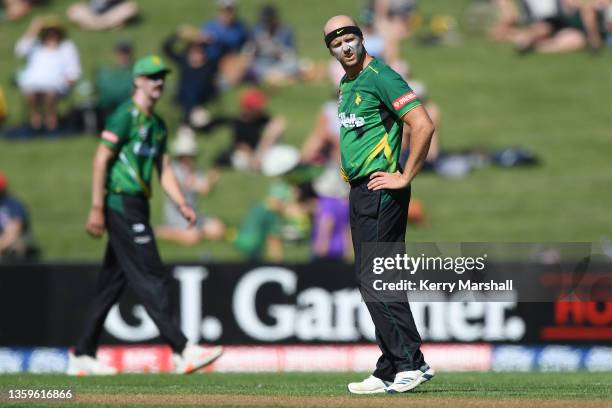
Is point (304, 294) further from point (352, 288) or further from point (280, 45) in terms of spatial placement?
point (280, 45)

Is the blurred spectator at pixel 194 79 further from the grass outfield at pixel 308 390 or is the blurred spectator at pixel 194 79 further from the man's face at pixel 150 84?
the man's face at pixel 150 84

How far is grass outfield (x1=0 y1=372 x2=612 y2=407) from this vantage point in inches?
297

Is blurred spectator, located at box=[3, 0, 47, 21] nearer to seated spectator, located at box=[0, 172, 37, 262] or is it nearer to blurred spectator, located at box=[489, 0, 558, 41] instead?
blurred spectator, located at box=[489, 0, 558, 41]

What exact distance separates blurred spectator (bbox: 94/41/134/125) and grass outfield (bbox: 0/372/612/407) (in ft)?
30.1

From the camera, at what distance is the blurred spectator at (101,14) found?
80.9ft

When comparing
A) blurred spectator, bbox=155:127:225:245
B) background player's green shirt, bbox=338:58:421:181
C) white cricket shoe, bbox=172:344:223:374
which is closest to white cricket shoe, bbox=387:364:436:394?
background player's green shirt, bbox=338:58:421:181

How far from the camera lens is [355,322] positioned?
44.9 ft

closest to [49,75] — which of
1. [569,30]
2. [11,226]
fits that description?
[11,226]

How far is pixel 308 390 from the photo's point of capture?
850 cm

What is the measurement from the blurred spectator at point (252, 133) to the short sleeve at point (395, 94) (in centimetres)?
1104

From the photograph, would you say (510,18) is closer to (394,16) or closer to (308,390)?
(394,16)

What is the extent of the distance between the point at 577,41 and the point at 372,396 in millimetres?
16250

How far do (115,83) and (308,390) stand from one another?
1202cm

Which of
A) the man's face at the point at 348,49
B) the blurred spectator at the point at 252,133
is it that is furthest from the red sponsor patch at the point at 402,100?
the blurred spectator at the point at 252,133
